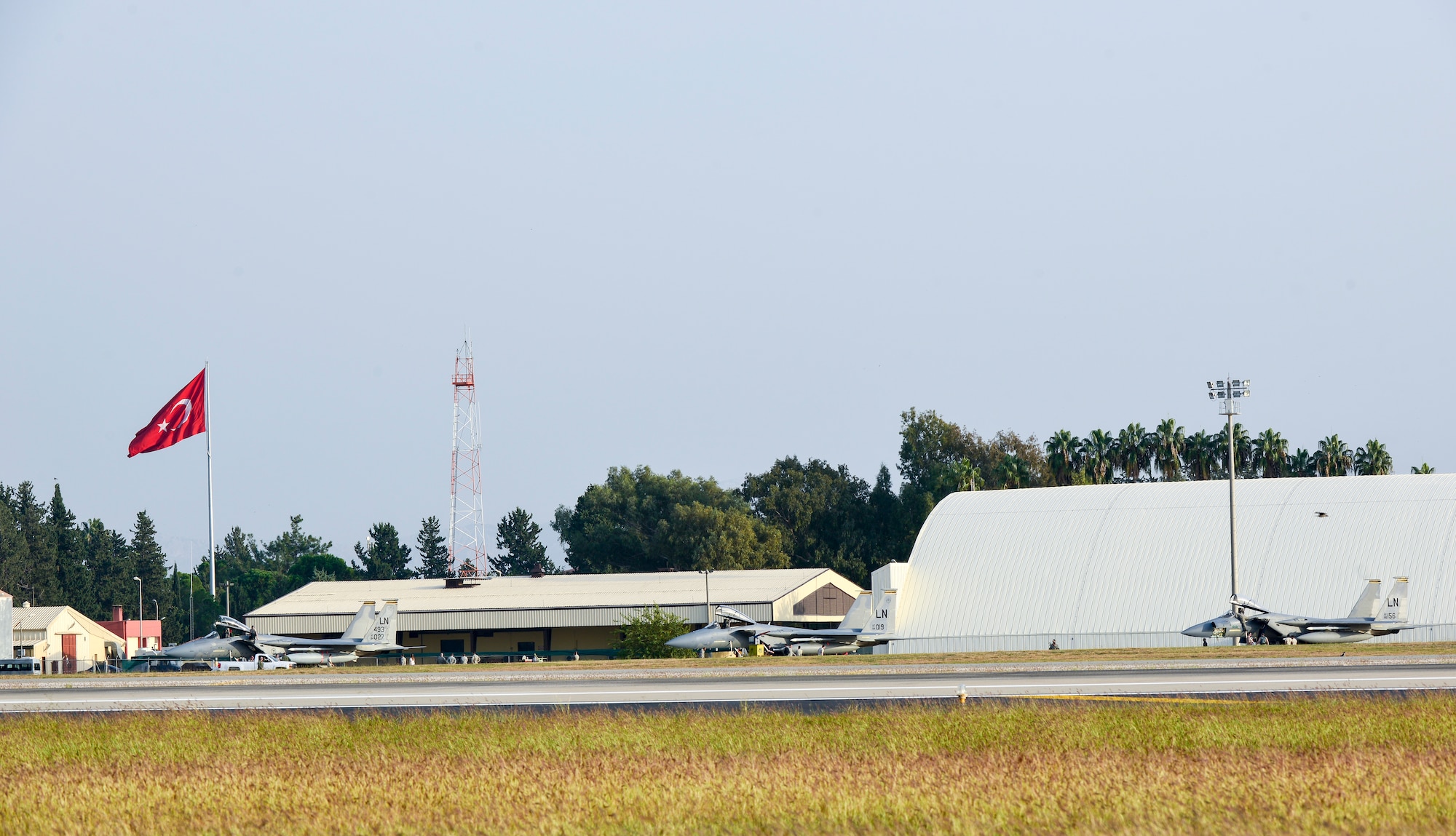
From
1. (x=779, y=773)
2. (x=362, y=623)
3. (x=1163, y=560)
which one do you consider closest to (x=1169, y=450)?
(x=1163, y=560)

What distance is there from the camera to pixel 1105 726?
1830 centimetres

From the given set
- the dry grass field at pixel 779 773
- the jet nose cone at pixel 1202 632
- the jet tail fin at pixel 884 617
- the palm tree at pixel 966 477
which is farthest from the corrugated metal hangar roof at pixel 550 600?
the dry grass field at pixel 779 773

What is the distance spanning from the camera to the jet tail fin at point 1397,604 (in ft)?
170

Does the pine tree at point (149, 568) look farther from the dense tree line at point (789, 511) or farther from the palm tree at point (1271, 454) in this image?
the palm tree at point (1271, 454)

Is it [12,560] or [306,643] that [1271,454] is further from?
[12,560]

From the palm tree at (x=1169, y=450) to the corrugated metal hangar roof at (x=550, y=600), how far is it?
3655 cm

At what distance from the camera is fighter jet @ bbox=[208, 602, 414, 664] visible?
52.9 m

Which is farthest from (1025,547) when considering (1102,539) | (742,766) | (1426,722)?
(742,766)

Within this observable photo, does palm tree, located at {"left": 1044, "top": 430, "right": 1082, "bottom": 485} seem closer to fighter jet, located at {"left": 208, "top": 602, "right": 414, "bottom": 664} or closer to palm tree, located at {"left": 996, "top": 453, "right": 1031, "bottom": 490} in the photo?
palm tree, located at {"left": 996, "top": 453, "right": 1031, "bottom": 490}

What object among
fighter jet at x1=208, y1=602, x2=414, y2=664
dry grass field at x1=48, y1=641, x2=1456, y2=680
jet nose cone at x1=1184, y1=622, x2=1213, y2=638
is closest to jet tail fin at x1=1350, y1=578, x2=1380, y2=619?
dry grass field at x1=48, y1=641, x2=1456, y2=680

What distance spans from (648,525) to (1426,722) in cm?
9968

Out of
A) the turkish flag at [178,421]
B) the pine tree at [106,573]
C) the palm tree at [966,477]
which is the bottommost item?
the pine tree at [106,573]

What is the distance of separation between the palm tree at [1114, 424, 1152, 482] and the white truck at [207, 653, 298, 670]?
72138mm

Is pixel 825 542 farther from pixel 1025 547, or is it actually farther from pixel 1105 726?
pixel 1105 726
